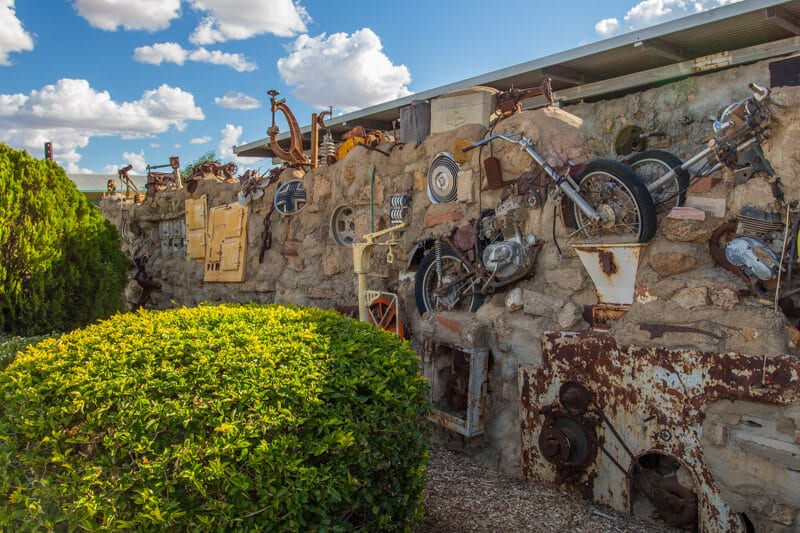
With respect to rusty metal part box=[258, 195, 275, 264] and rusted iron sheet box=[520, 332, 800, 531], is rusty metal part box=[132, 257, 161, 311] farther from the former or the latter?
Result: rusted iron sheet box=[520, 332, 800, 531]

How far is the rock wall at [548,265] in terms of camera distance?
2965 mm

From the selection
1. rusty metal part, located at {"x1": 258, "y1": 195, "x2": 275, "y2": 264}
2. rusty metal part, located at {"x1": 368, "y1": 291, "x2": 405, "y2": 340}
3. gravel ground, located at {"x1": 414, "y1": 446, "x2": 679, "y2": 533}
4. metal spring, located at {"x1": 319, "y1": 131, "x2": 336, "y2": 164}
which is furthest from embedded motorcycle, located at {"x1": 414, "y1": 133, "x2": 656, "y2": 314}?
rusty metal part, located at {"x1": 258, "y1": 195, "x2": 275, "y2": 264}

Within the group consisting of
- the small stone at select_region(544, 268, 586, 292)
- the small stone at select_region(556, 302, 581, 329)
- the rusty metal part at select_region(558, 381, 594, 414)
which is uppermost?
the small stone at select_region(544, 268, 586, 292)

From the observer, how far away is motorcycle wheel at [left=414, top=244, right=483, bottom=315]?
4.46 m

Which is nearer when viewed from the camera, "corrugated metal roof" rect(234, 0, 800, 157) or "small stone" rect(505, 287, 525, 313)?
"small stone" rect(505, 287, 525, 313)

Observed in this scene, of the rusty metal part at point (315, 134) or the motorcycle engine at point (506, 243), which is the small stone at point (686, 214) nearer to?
the motorcycle engine at point (506, 243)

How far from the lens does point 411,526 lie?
3021 mm

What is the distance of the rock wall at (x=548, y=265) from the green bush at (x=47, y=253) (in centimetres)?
172

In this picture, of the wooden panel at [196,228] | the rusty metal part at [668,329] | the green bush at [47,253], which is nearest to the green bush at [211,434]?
the rusty metal part at [668,329]

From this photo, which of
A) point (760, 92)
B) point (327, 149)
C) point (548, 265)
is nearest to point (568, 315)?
point (548, 265)

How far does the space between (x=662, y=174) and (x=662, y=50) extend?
5.19 metres

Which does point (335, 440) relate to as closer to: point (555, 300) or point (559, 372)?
point (559, 372)

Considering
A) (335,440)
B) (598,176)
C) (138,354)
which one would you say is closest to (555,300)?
(598,176)

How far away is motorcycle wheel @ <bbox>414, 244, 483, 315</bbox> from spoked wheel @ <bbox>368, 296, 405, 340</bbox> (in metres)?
0.21
